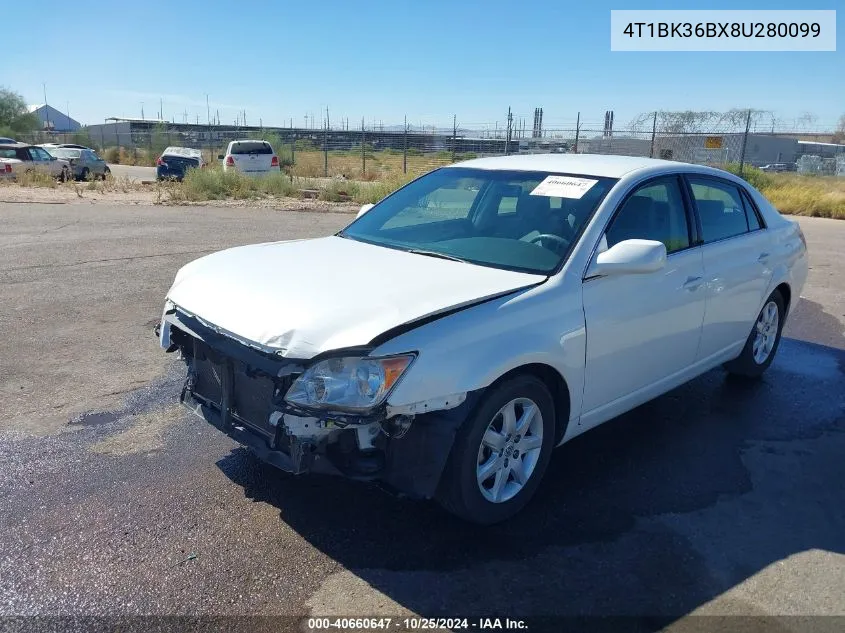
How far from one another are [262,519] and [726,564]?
214 cm

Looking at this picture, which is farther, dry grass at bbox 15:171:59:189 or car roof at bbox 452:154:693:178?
dry grass at bbox 15:171:59:189

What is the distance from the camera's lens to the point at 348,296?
333cm

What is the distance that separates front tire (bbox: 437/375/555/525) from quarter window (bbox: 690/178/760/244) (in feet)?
6.55

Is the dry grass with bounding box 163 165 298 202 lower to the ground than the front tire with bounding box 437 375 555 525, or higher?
higher

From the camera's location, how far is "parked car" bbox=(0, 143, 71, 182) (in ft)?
77.1

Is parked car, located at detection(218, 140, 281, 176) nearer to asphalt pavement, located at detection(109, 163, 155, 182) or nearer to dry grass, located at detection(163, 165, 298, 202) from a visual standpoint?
dry grass, located at detection(163, 165, 298, 202)

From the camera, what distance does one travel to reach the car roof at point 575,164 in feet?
14.4

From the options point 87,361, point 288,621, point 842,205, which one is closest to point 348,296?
point 288,621

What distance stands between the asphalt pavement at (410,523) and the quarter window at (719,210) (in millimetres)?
1247

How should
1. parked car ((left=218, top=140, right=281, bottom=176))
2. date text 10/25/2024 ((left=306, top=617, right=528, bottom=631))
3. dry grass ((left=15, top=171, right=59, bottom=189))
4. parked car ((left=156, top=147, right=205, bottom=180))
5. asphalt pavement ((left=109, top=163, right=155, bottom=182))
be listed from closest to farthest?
date text 10/25/2024 ((left=306, top=617, right=528, bottom=631))
dry grass ((left=15, top=171, right=59, bottom=189))
parked car ((left=218, top=140, right=281, bottom=176))
parked car ((left=156, top=147, right=205, bottom=180))
asphalt pavement ((left=109, top=163, right=155, bottom=182))

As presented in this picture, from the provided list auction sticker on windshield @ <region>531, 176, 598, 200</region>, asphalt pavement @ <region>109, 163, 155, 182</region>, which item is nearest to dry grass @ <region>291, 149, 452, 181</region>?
asphalt pavement @ <region>109, 163, 155, 182</region>

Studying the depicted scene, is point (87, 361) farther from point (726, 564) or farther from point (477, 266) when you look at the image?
point (726, 564)

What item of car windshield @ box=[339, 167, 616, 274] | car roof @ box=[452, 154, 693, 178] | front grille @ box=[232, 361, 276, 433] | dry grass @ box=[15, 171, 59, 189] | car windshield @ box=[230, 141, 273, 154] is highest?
car windshield @ box=[230, 141, 273, 154]

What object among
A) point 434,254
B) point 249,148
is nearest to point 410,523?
point 434,254
